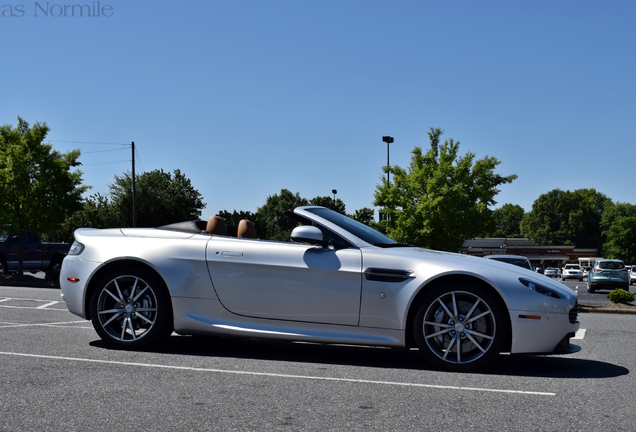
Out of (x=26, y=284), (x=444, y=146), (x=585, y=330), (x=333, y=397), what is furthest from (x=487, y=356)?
(x=444, y=146)

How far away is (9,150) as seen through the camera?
92.1 feet

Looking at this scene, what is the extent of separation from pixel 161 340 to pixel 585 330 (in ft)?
19.3

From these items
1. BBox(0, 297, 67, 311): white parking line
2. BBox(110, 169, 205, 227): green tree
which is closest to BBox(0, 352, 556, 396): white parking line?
BBox(0, 297, 67, 311): white parking line

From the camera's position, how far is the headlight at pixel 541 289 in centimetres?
563

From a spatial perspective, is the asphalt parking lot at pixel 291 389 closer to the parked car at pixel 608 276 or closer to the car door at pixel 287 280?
the car door at pixel 287 280

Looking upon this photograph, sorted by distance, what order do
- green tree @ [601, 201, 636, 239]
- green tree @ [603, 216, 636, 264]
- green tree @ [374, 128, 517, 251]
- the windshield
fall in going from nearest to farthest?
the windshield
green tree @ [374, 128, 517, 251]
green tree @ [603, 216, 636, 264]
green tree @ [601, 201, 636, 239]

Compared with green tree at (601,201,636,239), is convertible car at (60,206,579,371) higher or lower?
lower

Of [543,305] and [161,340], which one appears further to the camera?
[161,340]

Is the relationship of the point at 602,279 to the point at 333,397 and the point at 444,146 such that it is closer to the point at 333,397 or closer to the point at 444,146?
the point at 444,146

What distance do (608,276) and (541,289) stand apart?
27.8 m

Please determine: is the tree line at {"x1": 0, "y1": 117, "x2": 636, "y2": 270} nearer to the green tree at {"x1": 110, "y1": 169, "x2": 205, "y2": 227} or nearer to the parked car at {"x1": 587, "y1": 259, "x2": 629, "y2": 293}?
the green tree at {"x1": 110, "y1": 169, "x2": 205, "y2": 227}

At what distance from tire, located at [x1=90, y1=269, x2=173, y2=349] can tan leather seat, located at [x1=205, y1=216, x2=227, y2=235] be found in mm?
711

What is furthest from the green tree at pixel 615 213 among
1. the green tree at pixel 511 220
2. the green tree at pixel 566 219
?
the green tree at pixel 511 220

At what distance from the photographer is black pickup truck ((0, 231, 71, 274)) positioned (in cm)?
2856
